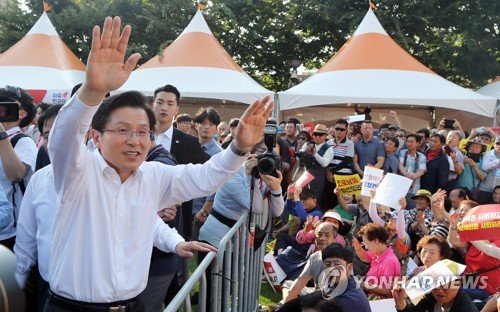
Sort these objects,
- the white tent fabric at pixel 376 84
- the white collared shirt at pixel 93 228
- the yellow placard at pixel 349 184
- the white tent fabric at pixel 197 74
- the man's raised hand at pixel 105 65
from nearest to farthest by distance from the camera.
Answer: the man's raised hand at pixel 105 65 < the white collared shirt at pixel 93 228 < the yellow placard at pixel 349 184 < the white tent fabric at pixel 376 84 < the white tent fabric at pixel 197 74

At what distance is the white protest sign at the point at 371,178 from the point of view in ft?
18.0

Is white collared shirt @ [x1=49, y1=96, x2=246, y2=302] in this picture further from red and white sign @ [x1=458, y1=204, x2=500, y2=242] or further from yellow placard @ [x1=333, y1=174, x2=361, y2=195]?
yellow placard @ [x1=333, y1=174, x2=361, y2=195]

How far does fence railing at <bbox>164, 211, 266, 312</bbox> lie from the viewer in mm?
2275

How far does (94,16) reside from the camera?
20266 millimetres

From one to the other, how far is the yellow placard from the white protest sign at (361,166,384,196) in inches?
42.1

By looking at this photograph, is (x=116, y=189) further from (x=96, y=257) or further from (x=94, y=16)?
(x=94, y=16)

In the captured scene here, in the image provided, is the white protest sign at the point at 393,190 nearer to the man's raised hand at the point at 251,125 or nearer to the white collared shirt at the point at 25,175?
the man's raised hand at the point at 251,125

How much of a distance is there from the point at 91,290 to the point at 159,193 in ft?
1.61

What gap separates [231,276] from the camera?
3.32 m

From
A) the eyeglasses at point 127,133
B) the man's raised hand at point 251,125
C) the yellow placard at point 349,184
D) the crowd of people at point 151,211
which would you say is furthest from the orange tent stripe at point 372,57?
the eyeglasses at point 127,133

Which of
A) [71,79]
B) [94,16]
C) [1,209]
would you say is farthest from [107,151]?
[94,16]

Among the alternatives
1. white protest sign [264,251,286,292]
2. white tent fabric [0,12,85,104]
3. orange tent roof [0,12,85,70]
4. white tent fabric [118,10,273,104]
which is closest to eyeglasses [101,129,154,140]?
white protest sign [264,251,286,292]

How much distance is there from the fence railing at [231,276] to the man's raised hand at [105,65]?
728 millimetres

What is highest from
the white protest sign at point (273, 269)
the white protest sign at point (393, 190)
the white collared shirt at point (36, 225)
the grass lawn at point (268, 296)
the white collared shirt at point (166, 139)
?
the white collared shirt at point (166, 139)
